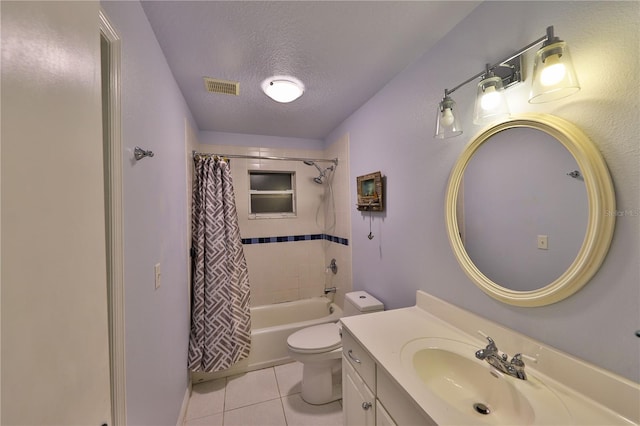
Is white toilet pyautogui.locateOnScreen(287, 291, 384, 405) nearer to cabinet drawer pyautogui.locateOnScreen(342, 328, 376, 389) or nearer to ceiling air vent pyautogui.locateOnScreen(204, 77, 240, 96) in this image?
cabinet drawer pyautogui.locateOnScreen(342, 328, 376, 389)

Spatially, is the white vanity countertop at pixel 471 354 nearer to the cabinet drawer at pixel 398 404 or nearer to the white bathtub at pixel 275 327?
the cabinet drawer at pixel 398 404

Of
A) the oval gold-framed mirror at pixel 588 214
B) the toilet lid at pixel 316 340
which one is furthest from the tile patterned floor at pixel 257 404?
the oval gold-framed mirror at pixel 588 214

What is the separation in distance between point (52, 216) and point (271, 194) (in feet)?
8.50

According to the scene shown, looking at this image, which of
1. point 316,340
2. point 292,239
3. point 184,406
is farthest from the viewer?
point 292,239

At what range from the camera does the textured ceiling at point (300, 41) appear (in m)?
1.10

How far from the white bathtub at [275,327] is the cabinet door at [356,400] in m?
1.09

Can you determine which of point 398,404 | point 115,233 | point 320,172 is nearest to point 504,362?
point 398,404

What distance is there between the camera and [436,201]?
4.43ft

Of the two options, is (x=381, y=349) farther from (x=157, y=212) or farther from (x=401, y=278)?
(x=157, y=212)

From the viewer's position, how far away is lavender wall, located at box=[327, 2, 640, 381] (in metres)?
0.70

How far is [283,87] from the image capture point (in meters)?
1.65

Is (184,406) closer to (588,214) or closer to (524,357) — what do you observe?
(524,357)

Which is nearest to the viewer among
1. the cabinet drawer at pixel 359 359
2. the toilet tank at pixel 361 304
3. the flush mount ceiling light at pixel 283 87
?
the cabinet drawer at pixel 359 359

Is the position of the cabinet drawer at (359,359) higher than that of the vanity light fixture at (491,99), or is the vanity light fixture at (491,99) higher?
the vanity light fixture at (491,99)
